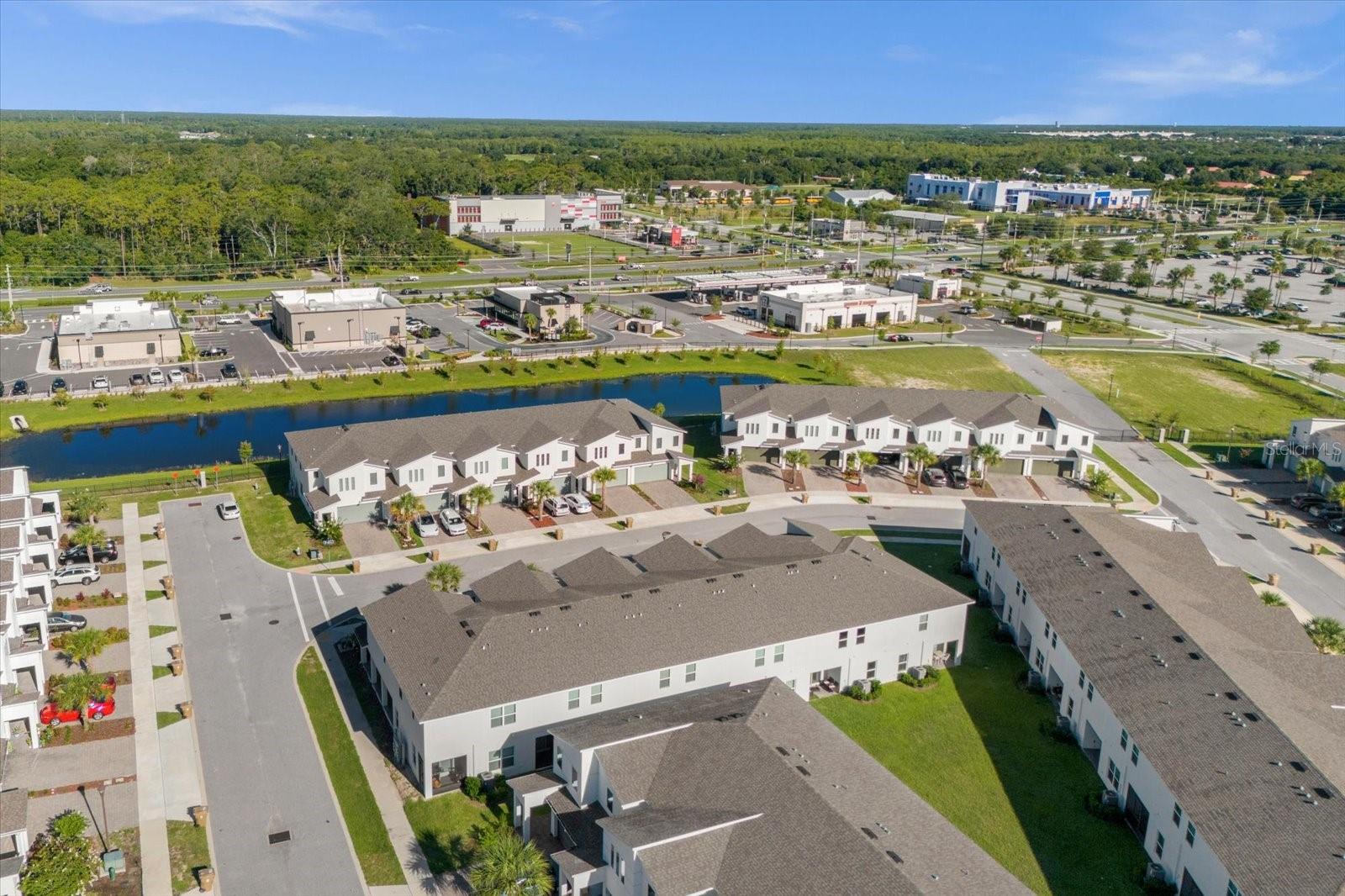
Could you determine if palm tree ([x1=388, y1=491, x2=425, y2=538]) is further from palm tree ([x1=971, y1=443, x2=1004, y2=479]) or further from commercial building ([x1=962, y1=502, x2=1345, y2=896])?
palm tree ([x1=971, y1=443, x2=1004, y2=479])

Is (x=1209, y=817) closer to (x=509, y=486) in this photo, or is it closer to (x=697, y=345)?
(x=509, y=486)

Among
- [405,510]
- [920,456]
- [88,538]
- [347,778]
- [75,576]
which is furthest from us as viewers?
[920,456]

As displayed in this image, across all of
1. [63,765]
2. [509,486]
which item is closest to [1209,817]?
[63,765]

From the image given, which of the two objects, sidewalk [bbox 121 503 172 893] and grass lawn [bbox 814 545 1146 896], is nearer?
sidewalk [bbox 121 503 172 893]

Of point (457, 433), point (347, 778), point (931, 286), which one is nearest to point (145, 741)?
point (347, 778)

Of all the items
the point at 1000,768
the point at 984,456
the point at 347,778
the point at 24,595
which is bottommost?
the point at 347,778

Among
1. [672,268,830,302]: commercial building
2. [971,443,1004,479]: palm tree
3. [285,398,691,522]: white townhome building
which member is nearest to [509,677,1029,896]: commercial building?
[285,398,691,522]: white townhome building

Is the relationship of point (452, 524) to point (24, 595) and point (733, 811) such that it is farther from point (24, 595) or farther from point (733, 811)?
point (733, 811)
